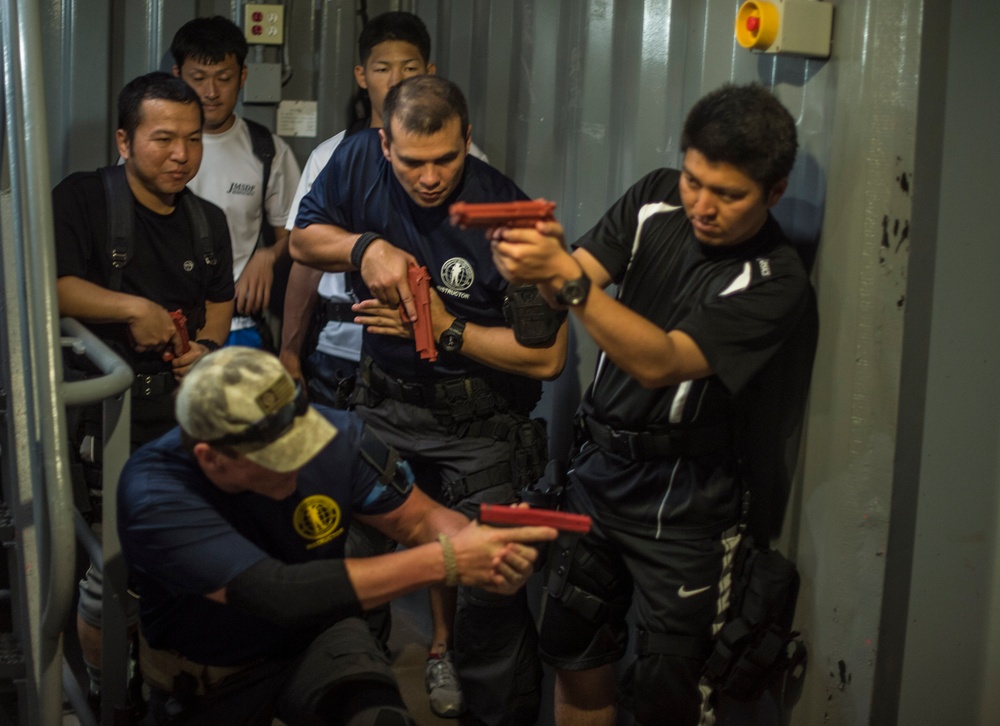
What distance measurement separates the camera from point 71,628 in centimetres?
367

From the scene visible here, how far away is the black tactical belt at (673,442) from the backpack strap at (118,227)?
1.61m

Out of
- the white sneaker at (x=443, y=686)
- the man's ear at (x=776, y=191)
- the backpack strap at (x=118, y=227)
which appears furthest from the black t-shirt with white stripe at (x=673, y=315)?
the backpack strap at (x=118, y=227)

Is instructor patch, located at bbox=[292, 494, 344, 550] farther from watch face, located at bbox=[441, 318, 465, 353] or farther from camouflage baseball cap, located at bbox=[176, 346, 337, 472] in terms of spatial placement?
watch face, located at bbox=[441, 318, 465, 353]

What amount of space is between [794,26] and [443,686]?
2.38 m

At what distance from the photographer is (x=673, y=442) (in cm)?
277

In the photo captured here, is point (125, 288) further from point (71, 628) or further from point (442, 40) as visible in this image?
point (442, 40)

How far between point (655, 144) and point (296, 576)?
5.67ft

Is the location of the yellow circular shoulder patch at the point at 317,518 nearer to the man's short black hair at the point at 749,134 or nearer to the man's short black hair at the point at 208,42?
the man's short black hair at the point at 749,134

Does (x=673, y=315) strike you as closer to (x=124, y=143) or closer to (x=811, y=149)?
(x=811, y=149)

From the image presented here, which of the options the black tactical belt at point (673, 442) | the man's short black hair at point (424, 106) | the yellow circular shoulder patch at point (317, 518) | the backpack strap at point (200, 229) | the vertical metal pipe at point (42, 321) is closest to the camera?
the vertical metal pipe at point (42, 321)

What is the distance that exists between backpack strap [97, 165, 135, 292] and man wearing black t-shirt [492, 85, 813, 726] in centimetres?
144

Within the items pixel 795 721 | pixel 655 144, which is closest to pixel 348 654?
pixel 795 721

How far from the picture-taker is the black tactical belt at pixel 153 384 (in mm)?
3379

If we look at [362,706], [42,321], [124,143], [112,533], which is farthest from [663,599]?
[124,143]
